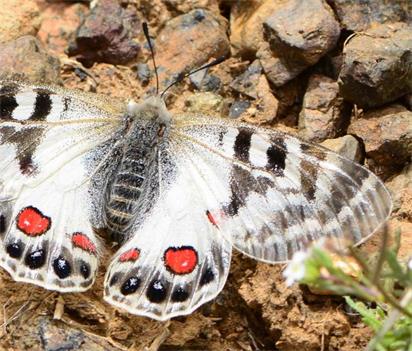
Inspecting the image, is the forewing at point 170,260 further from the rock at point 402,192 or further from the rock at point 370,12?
the rock at point 370,12

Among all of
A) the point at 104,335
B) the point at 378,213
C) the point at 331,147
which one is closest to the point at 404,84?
the point at 331,147

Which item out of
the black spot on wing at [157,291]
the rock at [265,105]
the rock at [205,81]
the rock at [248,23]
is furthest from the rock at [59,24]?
the black spot on wing at [157,291]

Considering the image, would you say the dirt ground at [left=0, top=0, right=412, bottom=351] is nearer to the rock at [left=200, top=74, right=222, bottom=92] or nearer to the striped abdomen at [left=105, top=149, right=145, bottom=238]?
the striped abdomen at [left=105, top=149, right=145, bottom=238]

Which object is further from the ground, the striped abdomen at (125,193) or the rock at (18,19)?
the rock at (18,19)

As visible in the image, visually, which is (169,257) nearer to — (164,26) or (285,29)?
(285,29)

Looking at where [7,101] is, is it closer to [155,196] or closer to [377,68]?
[155,196]

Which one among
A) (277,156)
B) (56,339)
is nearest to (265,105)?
(277,156)
